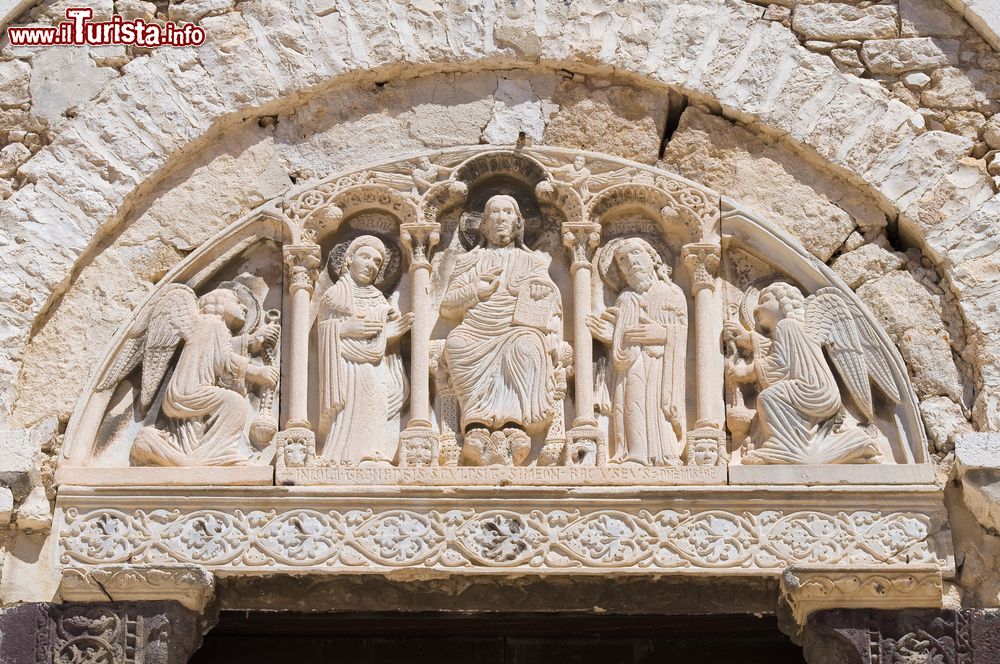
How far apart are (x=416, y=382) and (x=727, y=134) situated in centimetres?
177

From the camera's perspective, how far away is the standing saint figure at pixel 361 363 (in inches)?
317

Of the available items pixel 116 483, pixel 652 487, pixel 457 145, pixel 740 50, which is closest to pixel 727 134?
pixel 740 50

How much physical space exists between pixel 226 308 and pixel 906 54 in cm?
314

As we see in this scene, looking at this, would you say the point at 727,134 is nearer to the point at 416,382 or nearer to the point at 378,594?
the point at 416,382

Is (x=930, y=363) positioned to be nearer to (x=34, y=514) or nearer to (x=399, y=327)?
(x=399, y=327)

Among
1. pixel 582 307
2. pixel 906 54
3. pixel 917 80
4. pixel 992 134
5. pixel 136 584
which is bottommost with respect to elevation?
pixel 136 584

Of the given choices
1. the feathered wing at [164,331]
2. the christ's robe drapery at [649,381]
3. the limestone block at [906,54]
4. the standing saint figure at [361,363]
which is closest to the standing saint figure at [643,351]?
the christ's robe drapery at [649,381]

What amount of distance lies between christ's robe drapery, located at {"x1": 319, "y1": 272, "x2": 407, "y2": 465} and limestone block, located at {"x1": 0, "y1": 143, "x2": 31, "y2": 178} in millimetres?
1446

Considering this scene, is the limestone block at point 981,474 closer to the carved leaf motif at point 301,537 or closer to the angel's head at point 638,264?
the angel's head at point 638,264

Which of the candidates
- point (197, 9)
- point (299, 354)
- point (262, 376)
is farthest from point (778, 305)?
point (197, 9)

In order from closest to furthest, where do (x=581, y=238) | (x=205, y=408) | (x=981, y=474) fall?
(x=981, y=474)
(x=205, y=408)
(x=581, y=238)

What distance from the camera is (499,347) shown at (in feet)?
26.8

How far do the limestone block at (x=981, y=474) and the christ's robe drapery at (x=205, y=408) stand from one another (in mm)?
2883

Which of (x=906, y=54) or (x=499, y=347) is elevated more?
(x=906, y=54)
